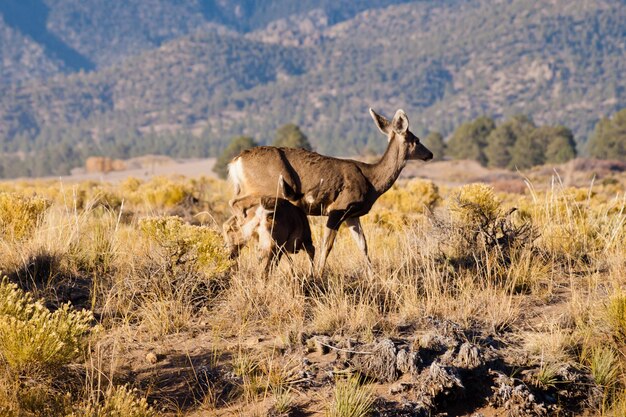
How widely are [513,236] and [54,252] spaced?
5.44 m

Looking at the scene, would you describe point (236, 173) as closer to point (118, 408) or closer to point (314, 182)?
point (314, 182)

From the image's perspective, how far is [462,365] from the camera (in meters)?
6.65

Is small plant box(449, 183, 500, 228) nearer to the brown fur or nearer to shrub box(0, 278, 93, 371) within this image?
the brown fur

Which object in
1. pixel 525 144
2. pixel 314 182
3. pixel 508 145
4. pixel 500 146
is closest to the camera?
pixel 314 182

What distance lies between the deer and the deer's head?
220 cm

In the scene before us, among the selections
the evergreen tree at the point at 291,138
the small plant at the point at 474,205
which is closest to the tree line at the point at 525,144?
the evergreen tree at the point at 291,138

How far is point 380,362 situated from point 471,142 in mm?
85637

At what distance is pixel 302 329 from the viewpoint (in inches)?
280

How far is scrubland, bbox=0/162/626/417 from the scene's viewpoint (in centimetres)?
584

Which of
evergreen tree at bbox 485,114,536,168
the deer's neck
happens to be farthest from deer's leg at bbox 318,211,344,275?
evergreen tree at bbox 485,114,536,168

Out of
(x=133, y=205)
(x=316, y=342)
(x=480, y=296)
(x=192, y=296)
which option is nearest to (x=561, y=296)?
(x=480, y=296)

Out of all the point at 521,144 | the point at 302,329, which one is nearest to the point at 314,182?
the point at 302,329

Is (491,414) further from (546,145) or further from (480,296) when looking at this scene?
(546,145)

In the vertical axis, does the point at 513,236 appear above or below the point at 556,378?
above
